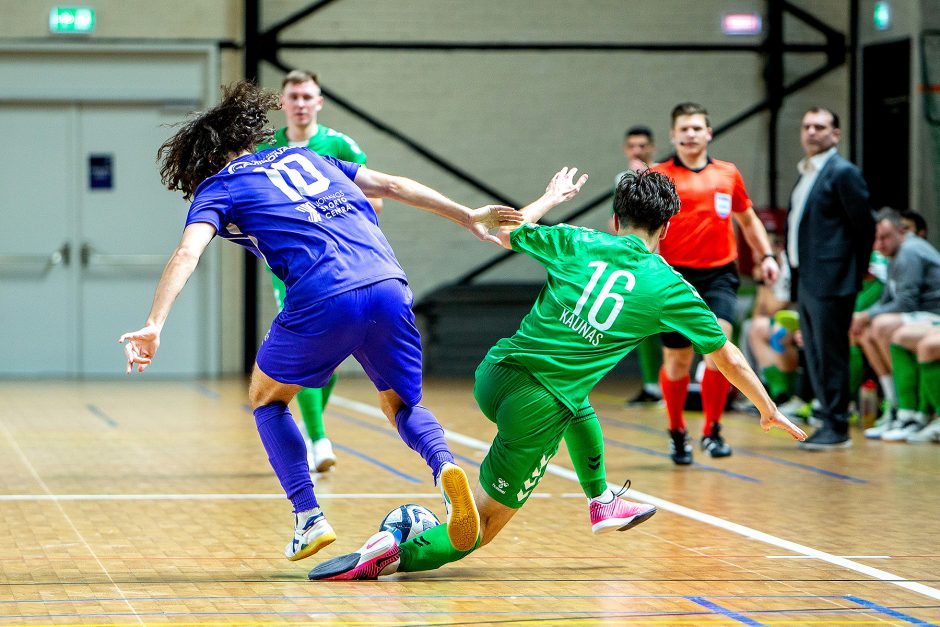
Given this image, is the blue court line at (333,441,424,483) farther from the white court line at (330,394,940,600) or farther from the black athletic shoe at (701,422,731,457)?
the black athletic shoe at (701,422,731,457)

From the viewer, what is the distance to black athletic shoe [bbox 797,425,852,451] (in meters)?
8.27

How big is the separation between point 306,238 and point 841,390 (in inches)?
195

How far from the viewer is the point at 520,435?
449cm

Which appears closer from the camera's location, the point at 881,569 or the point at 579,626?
the point at 579,626

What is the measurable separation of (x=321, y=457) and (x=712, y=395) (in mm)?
2242

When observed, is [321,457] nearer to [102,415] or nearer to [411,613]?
[411,613]

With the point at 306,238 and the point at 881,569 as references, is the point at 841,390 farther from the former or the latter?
the point at 306,238

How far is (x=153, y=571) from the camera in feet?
15.1

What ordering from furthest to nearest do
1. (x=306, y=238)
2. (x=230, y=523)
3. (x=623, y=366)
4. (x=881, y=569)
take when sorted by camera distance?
(x=623, y=366), (x=230, y=523), (x=881, y=569), (x=306, y=238)

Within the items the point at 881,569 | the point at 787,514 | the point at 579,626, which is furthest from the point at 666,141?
the point at 579,626

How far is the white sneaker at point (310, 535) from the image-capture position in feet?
14.4

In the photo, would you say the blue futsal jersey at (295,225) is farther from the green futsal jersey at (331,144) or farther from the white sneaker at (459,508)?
the green futsal jersey at (331,144)

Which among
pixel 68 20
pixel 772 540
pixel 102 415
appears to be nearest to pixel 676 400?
pixel 772 540

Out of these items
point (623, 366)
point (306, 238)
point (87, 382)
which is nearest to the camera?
point (306, 238)
